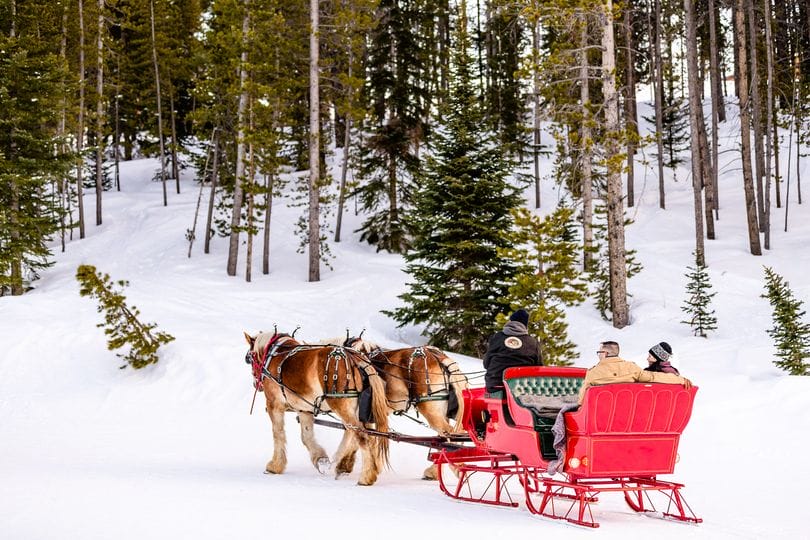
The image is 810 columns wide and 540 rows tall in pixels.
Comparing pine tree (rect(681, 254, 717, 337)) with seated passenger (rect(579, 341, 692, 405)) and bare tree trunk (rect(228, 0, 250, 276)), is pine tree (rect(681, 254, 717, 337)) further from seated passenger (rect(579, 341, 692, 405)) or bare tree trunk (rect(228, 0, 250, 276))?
bare tree trunk (rect(228, 0, 250, 276))

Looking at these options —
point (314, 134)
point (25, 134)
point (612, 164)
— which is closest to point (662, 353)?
point (612, 164)

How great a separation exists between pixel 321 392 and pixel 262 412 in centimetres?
532

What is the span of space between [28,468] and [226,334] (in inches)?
353

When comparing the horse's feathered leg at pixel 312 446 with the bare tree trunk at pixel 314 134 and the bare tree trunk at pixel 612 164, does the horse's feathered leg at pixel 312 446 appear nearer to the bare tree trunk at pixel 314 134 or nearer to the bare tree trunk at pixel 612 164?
the bare tree trunk at pixel 612 164

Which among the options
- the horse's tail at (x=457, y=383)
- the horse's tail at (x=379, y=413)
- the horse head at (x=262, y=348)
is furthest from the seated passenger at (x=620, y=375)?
the horse head at (x=262, y=348)

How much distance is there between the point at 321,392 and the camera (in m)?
9.35

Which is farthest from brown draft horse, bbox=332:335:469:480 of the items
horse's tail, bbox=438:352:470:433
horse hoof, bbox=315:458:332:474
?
horse hoof, bbox=315:458:332:474

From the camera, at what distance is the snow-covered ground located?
6895 mm

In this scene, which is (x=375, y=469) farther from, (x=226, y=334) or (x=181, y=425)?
(x=226, y=334)

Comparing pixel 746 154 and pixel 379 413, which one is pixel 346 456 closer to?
pixel 379 413

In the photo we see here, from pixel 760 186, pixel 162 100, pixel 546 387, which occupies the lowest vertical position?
pixel 546 387

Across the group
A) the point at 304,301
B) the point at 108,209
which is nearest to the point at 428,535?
the point at 304,301

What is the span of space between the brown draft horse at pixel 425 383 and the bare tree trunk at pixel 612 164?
28.2 ft

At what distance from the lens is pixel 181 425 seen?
13.9 m
